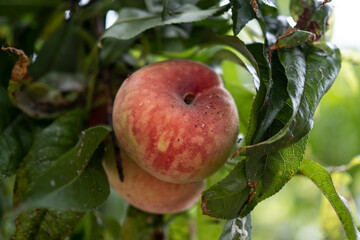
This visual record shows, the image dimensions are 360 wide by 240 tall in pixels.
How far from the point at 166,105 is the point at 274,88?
0.13 metres

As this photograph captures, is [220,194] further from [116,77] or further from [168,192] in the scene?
[116,77]

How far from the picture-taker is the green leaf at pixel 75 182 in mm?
403

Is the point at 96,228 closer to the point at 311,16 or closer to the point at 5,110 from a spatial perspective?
the point at 5,110

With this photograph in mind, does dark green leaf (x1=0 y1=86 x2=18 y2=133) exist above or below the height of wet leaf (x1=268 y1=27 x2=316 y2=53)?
below

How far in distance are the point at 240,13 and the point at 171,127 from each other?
150 mm

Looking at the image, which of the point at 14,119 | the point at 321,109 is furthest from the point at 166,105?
the point at 321,109

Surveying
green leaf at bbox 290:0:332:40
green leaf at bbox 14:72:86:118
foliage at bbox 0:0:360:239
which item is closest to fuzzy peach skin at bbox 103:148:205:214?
foliage at bbox 0:0:360:239

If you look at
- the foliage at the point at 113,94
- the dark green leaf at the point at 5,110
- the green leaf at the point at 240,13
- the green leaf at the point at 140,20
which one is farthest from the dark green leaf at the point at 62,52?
the green leaf at the point at 240,13

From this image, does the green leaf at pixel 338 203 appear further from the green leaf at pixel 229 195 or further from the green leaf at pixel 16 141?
the green leaf at pixel 16 141

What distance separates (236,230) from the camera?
0.48 metres

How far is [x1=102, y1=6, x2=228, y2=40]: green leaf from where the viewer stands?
531 millimetres

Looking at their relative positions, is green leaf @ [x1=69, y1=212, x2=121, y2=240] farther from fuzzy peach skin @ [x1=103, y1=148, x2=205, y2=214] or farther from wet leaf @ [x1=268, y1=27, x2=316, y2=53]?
wet leaf @ [x1=268, y1=27, x2=316, y2=53]

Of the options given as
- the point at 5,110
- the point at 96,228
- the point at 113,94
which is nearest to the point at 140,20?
the point at 113,94

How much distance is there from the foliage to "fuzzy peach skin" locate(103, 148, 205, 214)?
6cm
